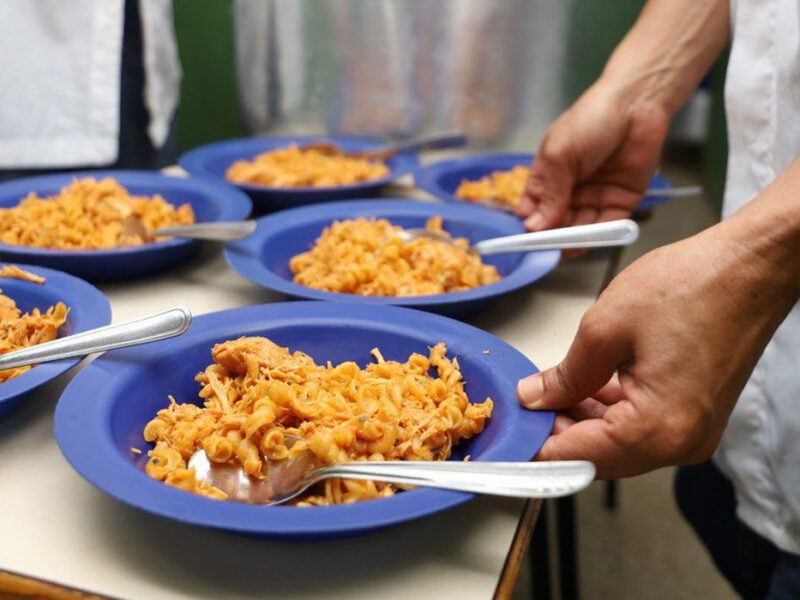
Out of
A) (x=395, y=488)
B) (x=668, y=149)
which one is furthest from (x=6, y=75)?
(x=668, y=149)

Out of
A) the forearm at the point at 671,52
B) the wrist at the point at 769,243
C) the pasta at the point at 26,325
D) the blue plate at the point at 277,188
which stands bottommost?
the pasta at the point at 26,325

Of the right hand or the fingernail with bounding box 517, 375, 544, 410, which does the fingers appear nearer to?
the fingernail with bounding box 517, 375, 544, 410

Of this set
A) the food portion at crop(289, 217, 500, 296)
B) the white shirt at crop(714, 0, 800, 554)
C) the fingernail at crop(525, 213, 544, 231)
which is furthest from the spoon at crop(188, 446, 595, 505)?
the fingernail at crop(525, 213, 544, 231)

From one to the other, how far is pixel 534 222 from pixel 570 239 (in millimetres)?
279

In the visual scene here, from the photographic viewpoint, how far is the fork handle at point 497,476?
0.67 meters

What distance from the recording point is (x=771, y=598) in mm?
1224

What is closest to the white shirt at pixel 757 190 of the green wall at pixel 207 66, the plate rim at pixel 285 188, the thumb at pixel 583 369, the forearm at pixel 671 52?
the forearm at pixel 671 52

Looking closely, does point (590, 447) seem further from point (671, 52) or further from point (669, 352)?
point (671, 52)

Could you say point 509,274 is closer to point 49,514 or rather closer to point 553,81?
point 49,514

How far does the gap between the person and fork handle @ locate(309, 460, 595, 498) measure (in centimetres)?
8

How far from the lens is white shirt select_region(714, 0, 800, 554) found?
1.17 metres

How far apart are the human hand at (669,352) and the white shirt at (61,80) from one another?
1.46 metres

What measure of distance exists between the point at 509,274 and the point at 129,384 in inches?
25.7

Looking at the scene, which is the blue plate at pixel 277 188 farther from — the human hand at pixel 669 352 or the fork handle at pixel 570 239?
the human hand at pixel 669 352
